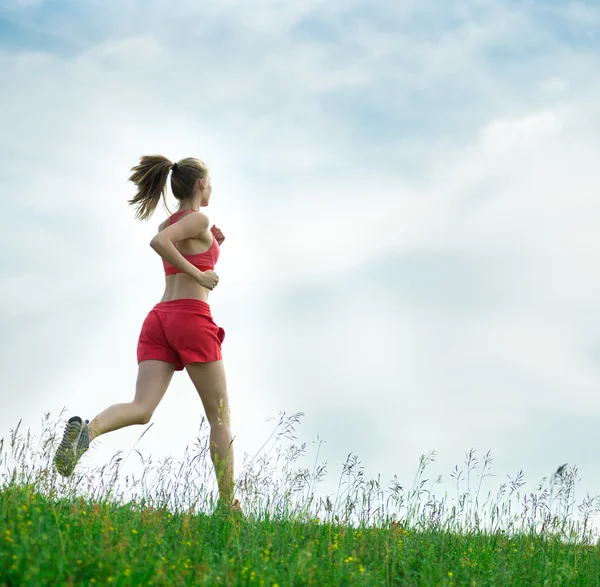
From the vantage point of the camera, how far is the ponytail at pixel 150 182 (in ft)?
20.7

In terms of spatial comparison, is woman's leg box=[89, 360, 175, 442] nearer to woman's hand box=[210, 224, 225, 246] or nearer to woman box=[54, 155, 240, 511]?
woman box=[54, 155, 240, 511]

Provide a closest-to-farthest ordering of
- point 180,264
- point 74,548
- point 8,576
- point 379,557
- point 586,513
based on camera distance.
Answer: point 8,576
point 74,548
point 379,557
point 180,264
point 586,513

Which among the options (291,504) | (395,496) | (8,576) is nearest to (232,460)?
(291,504)

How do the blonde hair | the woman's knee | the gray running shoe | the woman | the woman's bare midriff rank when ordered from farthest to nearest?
the blonde hair → the woman's bare midriff → the woman's knee → the woman → the gray running shoe

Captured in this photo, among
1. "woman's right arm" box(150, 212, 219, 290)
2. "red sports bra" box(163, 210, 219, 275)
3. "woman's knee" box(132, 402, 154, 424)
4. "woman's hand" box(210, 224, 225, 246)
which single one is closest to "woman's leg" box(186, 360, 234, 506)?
"woman's knee" box(132, 402, 154, 424)

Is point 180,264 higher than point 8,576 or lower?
higher

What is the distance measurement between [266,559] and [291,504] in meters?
1.54

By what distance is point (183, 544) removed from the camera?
417 centimetres

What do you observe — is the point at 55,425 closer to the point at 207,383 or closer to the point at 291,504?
the point at 207,383

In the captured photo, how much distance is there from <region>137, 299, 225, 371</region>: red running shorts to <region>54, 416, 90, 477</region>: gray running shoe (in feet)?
2.37

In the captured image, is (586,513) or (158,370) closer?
(158,370)

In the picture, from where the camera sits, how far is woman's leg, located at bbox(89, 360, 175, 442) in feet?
18.4

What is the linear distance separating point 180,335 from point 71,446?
113cm

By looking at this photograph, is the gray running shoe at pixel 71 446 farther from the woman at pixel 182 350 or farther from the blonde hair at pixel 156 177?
the blonde hair at pixel 156 177
